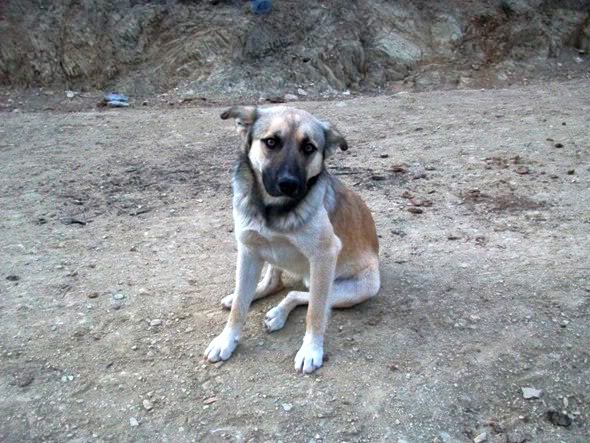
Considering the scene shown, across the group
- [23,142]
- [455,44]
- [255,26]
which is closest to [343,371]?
[23,142]

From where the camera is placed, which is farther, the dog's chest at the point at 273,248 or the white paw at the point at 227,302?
the white paw at the point at 227,302

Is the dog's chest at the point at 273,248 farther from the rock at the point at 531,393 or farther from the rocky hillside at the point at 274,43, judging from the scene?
the rocky hillside at the point at 274,43

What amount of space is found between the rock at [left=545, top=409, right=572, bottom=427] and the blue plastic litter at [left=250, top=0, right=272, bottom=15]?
9.08 m

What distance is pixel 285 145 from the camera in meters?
3.42

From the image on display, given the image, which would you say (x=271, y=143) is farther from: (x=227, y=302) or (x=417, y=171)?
(x=417, y=171)

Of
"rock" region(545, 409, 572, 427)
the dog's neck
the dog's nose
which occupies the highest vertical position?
the dog's nose

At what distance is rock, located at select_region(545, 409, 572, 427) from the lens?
3195 mm

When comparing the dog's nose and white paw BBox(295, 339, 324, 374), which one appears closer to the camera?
the dog's nose

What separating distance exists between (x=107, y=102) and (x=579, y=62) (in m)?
8.61

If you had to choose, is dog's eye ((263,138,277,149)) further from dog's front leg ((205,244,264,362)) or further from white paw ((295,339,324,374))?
white paw ((295,339,324,374))

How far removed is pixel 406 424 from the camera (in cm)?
319

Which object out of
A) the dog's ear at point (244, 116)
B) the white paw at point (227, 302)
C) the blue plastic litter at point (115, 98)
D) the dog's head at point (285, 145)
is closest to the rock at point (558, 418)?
the dog's head at point (285, 145)

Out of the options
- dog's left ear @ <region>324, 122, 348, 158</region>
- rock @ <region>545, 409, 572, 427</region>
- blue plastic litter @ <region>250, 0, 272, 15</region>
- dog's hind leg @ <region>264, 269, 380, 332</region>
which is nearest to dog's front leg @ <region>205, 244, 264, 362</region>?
dog's hind leg @ <region>264, 269, 380, 332</region>

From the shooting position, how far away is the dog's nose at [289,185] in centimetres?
329
